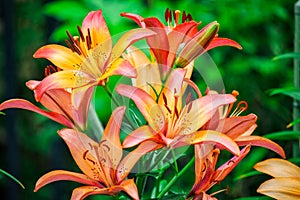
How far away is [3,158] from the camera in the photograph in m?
2.42

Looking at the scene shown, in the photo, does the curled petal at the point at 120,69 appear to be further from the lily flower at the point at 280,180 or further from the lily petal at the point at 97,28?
the lily flower at the point at 280,180

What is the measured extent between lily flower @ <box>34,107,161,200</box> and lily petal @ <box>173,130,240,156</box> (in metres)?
0.03

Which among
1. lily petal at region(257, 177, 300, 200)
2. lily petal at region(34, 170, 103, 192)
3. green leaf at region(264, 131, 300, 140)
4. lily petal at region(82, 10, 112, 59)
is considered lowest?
lily petal at region(257, 177, 300, 200)

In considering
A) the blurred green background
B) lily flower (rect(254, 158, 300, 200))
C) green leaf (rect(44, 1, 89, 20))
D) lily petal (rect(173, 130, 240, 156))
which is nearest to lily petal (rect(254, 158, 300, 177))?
lily flower (rect(254, 158, 300, 200))

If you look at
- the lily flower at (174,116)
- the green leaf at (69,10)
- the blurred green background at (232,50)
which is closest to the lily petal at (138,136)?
the lily flower at (174,116)

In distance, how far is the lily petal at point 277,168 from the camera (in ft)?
2.42

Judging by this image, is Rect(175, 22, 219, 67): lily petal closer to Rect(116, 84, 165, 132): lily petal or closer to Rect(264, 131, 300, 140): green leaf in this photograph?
Rect(116, 84, 165, 132): lily petal

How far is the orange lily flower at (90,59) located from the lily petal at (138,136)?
0.17 feet

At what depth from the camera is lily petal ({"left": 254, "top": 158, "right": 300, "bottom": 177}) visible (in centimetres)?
74

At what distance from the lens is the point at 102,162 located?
0.67m

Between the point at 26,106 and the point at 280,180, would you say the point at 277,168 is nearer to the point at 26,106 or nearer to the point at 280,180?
the point at 280,180

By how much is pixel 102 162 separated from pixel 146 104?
2.9 inches

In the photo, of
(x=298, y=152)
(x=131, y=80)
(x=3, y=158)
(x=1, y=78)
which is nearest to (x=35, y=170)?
(x=3, y=158)

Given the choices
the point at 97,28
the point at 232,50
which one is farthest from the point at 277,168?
the point at 232,50
